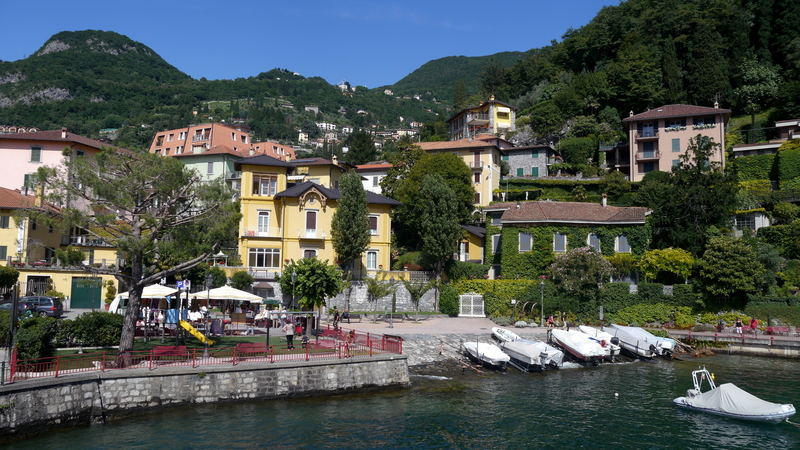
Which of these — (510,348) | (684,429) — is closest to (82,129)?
(510,348)

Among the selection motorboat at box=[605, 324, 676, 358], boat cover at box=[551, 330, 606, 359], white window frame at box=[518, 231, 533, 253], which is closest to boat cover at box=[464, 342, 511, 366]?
boat cover at box=[551, 330, 606, 359]

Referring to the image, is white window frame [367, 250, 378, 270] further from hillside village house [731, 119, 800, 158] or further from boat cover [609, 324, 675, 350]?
hillside village house [731, 119, 800, 158]

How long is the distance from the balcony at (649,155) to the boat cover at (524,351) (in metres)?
41.0

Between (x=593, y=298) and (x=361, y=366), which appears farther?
(x=593, y=298)

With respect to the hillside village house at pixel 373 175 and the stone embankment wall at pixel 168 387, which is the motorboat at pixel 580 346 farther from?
the hillside village house at pixel 373 175

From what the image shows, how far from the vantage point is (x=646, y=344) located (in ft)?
110

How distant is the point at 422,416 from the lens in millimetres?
21312

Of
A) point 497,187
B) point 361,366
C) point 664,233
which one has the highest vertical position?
point 497,187

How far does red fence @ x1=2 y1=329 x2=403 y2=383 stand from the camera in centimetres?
1855

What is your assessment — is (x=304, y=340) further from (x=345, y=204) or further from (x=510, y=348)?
(x=345, y=204)

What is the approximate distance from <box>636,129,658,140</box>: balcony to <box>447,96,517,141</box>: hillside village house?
24.0m

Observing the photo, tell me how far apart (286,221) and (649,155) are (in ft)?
140

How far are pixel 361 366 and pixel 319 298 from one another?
7.01 metres

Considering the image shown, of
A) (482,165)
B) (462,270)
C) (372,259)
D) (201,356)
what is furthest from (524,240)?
(201,356)
